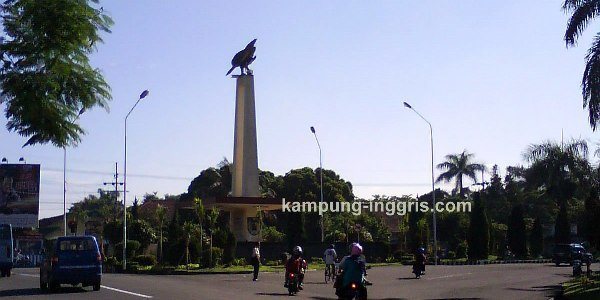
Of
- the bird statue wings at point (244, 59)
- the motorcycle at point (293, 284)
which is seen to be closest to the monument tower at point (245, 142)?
the bird statue wings at point (244, 59)

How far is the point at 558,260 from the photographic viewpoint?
46.9 m

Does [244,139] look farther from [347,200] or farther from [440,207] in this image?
[347,200]

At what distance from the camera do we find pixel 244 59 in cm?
5572

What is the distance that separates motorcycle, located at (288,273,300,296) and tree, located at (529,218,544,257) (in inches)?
1637

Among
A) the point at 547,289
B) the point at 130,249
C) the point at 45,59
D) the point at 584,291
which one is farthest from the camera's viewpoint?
the point at 130,249

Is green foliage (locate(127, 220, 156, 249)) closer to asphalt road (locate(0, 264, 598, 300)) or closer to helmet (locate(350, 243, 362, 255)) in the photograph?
asphalt road (locate(0, 264, 598, 300))

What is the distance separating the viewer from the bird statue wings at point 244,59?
183 ft

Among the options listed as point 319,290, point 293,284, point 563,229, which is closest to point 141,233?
point 563,229

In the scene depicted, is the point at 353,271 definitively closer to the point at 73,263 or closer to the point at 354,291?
the point at 354,291

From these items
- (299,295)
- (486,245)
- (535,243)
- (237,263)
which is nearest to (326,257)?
(299,295)

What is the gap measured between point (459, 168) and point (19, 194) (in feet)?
138

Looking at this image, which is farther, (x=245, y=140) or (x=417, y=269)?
(x=245, y=140)

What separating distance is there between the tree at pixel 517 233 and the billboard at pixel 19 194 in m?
36.1

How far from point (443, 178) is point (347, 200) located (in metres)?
10.7
